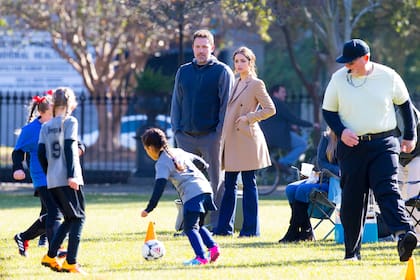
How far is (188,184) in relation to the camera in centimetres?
985

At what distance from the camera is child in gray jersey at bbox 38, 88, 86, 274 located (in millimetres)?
9445

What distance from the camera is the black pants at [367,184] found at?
970 centimetres

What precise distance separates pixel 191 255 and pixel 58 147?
6.07ft

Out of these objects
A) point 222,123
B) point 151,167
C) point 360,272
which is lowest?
point 151,167

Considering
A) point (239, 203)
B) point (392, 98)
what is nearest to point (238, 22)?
point (239, 203)

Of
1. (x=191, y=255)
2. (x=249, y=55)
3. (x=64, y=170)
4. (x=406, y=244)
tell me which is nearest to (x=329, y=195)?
(x=249, y=55)

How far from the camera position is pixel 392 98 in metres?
9.90

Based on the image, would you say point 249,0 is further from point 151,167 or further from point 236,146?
point 236,146

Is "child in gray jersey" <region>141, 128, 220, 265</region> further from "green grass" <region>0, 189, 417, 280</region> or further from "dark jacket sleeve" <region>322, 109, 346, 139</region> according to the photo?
"dark jacket sleeve" <region>322, 109, 346, 139</region>

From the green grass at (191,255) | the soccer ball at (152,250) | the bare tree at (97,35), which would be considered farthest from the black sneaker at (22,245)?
the bare tree at (97,35)

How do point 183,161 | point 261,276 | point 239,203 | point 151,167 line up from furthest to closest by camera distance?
point 151,167, point 239,203, point 183,161, point 261,276

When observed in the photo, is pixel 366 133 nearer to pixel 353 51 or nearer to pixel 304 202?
pixel 353 51

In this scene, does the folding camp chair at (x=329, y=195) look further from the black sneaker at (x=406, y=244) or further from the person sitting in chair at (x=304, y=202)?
the black sneaker at (x=406, y=244)

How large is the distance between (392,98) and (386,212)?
980 mm
